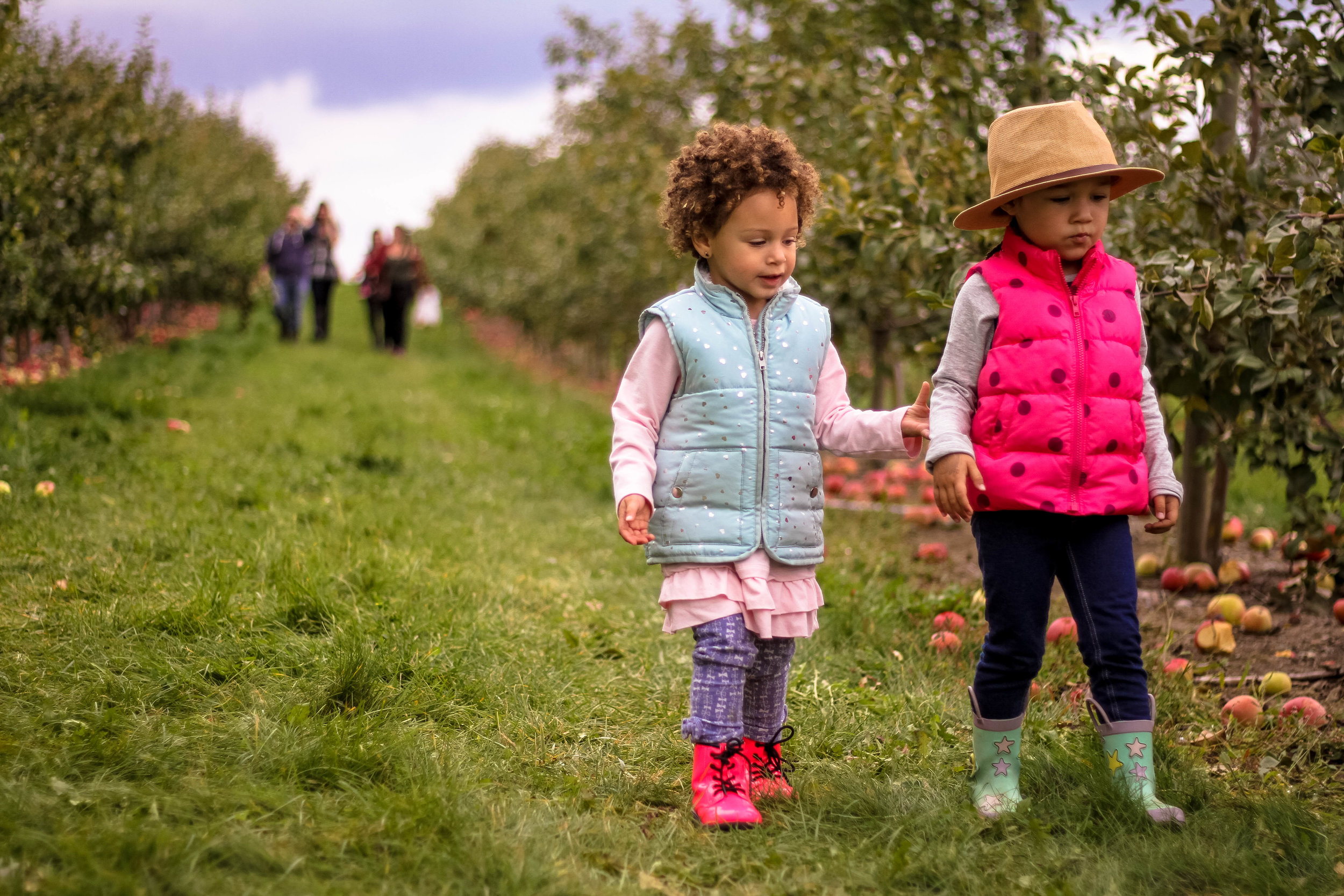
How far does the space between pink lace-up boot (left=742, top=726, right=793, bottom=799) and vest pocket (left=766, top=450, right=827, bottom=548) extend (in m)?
0.51

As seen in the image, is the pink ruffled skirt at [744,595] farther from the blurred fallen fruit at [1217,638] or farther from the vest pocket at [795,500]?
the blurred fallen fruit at [1217,638]

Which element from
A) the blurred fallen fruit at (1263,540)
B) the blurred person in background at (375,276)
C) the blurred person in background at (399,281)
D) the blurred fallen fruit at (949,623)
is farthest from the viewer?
the blurred person in background at (375,276)

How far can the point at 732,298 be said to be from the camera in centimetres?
262

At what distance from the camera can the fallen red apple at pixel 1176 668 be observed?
138 inches

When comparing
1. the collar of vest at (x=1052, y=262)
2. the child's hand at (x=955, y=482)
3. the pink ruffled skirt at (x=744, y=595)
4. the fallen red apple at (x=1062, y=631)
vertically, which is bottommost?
the fallen red apple at (x=1062, y=631)

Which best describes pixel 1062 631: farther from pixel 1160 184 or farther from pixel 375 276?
pixel 375 276

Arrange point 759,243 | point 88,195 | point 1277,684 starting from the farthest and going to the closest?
point 88,195, point 1277,684, point 759,243

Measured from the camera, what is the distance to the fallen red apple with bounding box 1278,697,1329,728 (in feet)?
10.3

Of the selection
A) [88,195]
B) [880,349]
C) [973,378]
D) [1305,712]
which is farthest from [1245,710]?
[88,195]

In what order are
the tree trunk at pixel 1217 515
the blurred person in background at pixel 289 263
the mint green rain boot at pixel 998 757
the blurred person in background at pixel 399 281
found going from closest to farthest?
the mint green rain boot at pixel 998 757
the tree trunk at pixel 1217 515
the blurred person in background at pixel 289 263
the blurred person in background at pixel 399 281

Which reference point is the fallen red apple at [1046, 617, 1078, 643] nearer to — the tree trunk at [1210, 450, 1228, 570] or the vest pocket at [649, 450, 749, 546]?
the tree trunk at [1210, 450, 1228, 570]

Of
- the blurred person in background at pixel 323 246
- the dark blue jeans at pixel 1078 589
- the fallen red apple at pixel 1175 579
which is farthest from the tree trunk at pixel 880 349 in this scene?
the blurred person in background at pixel 323 246

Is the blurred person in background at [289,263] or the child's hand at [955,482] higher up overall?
the blurred person in background at [289,263]

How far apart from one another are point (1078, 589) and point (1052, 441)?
0.37 meters
